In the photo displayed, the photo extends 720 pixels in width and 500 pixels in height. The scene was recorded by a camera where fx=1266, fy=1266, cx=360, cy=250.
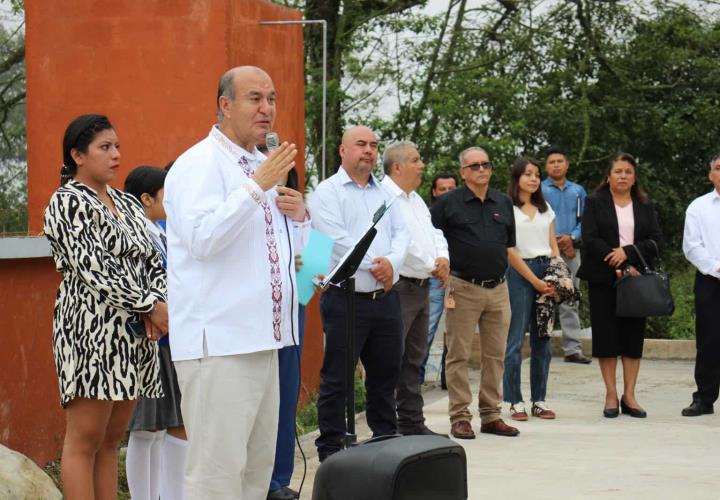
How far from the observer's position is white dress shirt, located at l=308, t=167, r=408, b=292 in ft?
25.3

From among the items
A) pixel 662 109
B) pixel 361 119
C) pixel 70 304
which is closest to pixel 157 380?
pixel 70 304

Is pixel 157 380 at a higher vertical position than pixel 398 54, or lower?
lower

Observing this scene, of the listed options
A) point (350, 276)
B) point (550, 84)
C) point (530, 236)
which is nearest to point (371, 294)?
point (350, 276)

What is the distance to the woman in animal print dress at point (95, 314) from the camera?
17.2ft

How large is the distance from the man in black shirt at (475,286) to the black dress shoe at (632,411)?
1337mm

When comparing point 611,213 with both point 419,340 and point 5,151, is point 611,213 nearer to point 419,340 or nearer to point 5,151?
point 419,340

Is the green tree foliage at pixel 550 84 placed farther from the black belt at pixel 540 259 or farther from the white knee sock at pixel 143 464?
the white knee sock at pixel 143 464

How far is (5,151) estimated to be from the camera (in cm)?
854

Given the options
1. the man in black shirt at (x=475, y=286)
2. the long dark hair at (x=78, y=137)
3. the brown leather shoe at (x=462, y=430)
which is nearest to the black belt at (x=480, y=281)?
the man in black shirt at (x=475, y=286)

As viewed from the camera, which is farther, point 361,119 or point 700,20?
point 700,20

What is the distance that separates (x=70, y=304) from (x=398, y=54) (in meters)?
12.2

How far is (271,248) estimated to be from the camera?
15.9ft

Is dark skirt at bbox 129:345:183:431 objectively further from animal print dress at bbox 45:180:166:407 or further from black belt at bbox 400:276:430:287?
black belt at bbox 400:276:430:287

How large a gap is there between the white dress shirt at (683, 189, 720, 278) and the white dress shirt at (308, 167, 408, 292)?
3.02 m
